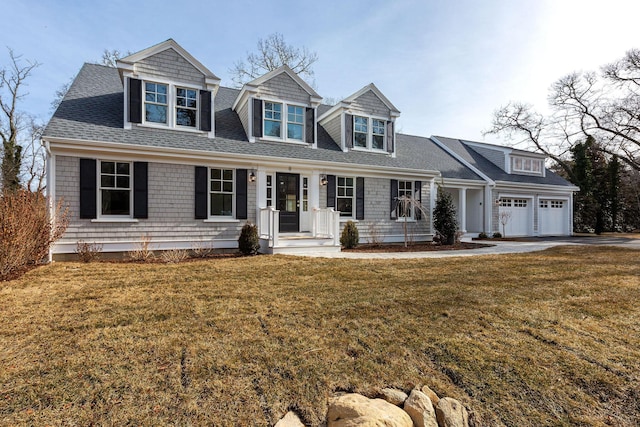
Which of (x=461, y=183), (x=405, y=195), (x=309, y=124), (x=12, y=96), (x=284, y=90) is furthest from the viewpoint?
(x=12, y=96)

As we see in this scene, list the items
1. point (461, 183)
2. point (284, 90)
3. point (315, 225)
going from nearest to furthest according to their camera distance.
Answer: point (315, 225), point (284, 90), point (461, 183)

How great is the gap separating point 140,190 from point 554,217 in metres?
21.3

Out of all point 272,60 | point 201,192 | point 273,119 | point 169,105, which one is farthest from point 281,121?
point 272,60

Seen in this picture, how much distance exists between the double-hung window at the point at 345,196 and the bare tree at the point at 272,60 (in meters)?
13.5

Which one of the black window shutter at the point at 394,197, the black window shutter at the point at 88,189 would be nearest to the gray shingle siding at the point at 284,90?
the black window shutter at the point at 394,197

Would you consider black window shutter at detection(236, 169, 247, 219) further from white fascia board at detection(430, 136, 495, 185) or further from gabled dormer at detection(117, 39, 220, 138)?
white fascia board at detection(430, 136, 495, 185)

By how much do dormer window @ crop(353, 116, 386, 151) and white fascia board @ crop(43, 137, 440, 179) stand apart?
162 centimetres

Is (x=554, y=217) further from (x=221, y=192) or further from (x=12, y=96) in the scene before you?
(x=12, y=96)

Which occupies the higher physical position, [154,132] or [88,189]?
[154,132]

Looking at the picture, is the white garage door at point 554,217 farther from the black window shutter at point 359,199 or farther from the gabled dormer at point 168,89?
the gabled dormer at point 168,89

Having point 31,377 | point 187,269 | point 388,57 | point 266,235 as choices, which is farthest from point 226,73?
point 31,377

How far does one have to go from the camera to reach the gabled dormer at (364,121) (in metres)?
12.5

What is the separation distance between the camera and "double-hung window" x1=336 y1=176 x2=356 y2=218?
11.5 meters

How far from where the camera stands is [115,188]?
28.5ft
